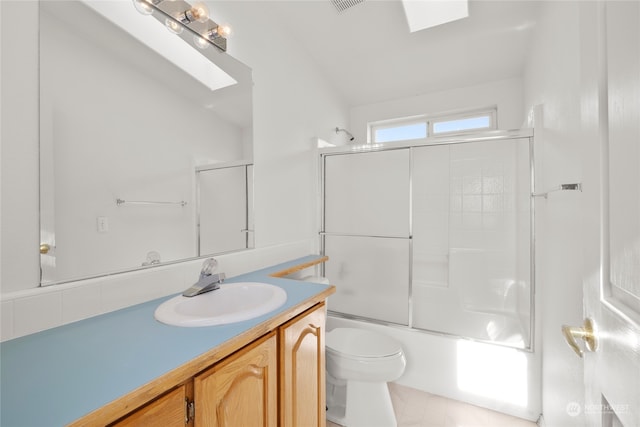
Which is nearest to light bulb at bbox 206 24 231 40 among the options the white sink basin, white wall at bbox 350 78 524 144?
the white sink basin

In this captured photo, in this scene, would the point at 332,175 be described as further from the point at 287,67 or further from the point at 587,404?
the point at 587,404

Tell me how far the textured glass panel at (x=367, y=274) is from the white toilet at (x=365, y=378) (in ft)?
2.69

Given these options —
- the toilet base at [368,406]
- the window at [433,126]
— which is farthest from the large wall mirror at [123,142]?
the window at [433,126]

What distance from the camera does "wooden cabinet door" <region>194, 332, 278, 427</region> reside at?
0.65 metres

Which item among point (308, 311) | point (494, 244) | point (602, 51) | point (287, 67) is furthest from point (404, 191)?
point (602, 51)

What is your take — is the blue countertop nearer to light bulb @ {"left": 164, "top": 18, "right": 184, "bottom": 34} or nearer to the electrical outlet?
the electrical outlet

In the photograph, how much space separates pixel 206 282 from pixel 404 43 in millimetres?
2221

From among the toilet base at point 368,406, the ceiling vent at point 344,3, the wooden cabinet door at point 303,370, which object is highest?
the ceiling vent at point 344,3

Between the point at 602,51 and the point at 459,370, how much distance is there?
6.42 ft

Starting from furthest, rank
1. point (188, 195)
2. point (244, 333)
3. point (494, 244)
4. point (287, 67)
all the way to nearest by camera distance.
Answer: point (494, 244) < point (287, 67) < point (188, 195) < point (244, 333)

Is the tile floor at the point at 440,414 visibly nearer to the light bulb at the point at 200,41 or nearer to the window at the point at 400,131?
the light bulb at the point at 200,41

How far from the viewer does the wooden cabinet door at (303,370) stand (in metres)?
0.94

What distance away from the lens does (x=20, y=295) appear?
75 cm

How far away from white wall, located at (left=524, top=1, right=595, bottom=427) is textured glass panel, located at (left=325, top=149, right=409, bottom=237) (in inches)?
43.0
